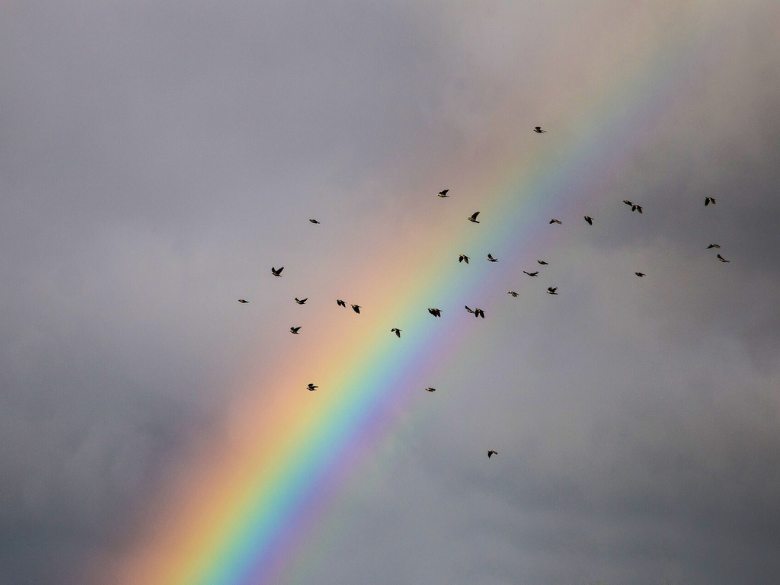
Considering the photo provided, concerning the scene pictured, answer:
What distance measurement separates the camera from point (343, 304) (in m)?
167

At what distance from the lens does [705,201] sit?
162 m

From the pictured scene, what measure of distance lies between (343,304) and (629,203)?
45311 millimetres

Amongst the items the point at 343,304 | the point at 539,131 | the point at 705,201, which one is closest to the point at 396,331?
the point at 343,304

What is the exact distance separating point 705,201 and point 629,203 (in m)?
11.0

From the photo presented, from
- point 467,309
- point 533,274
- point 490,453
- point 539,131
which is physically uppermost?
point 539,131

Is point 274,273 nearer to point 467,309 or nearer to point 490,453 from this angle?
point 467,309

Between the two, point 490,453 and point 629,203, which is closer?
point 629,203

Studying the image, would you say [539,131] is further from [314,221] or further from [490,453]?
[490,453]

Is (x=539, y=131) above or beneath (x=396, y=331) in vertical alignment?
above

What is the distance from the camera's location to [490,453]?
572ft

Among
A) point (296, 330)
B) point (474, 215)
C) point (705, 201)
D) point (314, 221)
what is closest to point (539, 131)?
point (474, 215)

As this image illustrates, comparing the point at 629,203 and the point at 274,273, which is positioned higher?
the point at 629,203

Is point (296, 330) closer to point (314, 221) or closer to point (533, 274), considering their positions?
point (314, 221)

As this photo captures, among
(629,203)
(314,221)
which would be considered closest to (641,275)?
(629,203)
